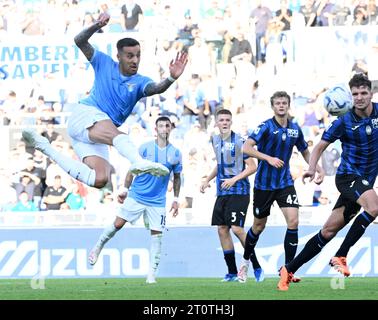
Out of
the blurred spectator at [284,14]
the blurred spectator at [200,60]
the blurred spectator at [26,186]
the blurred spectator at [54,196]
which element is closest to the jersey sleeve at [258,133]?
the blurred spectator at [54,196]

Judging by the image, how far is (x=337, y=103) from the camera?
38.0 ft

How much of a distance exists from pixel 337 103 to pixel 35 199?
743cm

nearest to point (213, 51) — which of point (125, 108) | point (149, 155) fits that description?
point (149, 155)

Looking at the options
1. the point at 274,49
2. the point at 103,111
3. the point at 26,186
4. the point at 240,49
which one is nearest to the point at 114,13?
the point at 240,49

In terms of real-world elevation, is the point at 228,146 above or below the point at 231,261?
above

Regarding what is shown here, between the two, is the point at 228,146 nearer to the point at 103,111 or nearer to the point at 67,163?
the point at 103,111

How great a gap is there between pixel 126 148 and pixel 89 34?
Result: 1.25 metres

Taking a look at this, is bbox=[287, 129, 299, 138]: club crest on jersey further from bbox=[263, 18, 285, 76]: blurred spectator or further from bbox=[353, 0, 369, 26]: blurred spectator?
bbox=[353, 0, 369, 26]: blurred spectator

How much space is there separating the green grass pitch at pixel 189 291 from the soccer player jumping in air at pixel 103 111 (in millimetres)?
1302

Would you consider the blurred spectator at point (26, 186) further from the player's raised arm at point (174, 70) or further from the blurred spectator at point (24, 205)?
the player's raised arm at point (174, 70)

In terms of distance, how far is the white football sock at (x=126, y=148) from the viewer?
11.0m

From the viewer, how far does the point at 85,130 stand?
1166 centimetres

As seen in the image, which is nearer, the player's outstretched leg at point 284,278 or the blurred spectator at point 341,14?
the player's outstretched leg at point 284,278
